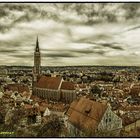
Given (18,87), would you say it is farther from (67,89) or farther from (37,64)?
(67,89)

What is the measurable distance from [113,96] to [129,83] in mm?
304

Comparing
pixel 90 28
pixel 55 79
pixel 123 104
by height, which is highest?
pixel 90 28

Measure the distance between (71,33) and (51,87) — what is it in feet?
2.72

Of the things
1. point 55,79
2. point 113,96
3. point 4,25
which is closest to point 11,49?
point 4,25

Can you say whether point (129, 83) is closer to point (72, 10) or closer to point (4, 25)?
point (72, 10)

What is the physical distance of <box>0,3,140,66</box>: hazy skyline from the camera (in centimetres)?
498

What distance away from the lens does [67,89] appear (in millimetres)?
5094

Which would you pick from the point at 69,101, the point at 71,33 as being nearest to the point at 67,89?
the point at 69,101

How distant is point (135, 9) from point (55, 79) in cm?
151

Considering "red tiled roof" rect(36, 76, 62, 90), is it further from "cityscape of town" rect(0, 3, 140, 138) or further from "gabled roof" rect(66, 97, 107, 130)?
"gabled roof" rect(66, 97, 107, 130)

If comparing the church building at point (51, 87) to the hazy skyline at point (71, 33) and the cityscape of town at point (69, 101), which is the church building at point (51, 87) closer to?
the cityscape of town at point (69, 101)

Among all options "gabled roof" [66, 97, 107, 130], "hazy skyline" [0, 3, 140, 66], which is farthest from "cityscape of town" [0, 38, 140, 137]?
"hazy skyline" [0, 3, 140, 66]

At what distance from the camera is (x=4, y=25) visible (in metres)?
5.01

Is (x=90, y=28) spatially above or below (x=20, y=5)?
below
